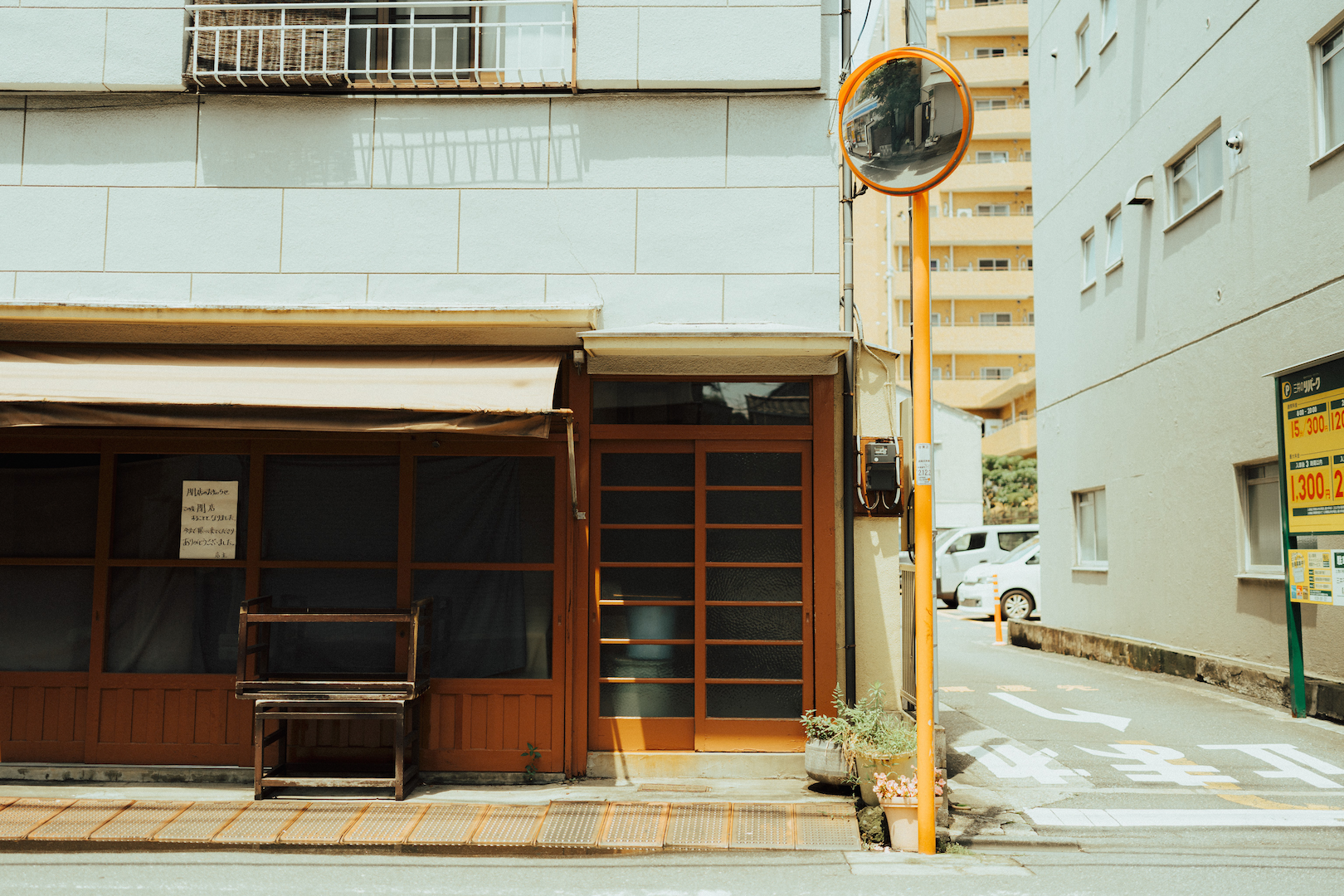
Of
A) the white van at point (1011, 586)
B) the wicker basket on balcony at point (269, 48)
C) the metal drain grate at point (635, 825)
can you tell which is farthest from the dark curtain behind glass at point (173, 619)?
the white van at point (1011, 586)

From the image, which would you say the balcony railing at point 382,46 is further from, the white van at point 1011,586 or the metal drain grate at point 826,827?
the white van at point 1011,586

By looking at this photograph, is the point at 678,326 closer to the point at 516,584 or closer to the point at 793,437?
the point at 793,437

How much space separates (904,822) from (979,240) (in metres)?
49.0

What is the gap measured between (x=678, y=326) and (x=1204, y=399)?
26.2ft

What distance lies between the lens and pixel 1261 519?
11203mm

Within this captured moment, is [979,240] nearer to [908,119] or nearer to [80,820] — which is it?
[908,119]

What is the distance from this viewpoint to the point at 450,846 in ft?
19.1

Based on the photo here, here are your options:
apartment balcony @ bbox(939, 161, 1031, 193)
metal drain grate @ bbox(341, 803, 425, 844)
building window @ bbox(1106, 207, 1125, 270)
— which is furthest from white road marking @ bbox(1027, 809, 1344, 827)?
apartment balcony @ bbox(939, 161, 1031, 193)

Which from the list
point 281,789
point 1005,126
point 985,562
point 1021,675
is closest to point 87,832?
point 281,789

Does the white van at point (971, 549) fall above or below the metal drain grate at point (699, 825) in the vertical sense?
above

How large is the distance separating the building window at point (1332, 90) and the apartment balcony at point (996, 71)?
4340cm

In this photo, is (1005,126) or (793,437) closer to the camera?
(793,437)

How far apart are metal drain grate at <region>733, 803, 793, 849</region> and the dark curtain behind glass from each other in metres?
3.81

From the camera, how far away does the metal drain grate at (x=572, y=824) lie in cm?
585
